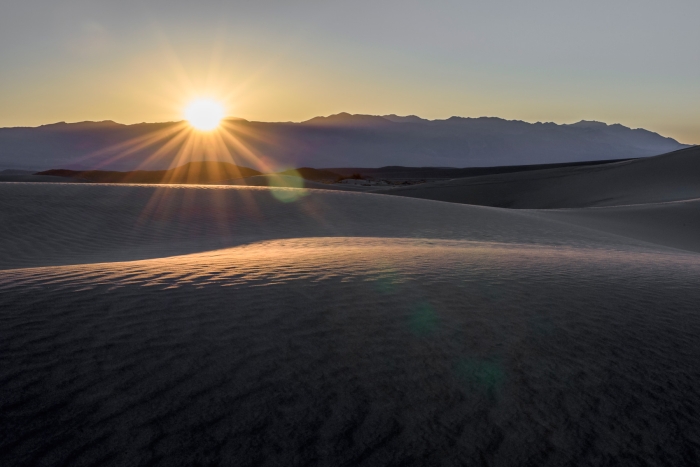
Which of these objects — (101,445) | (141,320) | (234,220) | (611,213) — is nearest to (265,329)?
(141,320)

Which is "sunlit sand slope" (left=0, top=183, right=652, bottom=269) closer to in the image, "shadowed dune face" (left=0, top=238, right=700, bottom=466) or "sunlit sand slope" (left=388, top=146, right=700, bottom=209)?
"shadowed dune face" (left=0, top=238, right=700, bottom=466)

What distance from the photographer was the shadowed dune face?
7.18ft

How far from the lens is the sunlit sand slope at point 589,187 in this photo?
31266mm

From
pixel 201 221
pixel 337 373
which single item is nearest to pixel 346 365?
pixel 337 373

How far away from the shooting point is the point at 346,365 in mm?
2850

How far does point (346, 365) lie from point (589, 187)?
132 ft

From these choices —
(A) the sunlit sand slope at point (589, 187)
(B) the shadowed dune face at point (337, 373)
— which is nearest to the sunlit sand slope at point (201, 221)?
(B) the shadowed dune face at point (337, 373)

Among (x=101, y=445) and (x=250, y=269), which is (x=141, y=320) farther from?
(x=250, y=269)

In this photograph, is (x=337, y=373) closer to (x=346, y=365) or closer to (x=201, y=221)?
(x=346, y=365)

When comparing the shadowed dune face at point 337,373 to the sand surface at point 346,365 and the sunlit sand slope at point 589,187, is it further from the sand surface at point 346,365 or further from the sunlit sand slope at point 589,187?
the sunlit sand slope at point 589,187

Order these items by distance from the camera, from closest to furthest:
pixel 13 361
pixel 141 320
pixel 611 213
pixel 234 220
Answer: pixel 13 361, pixel 141 320, pixel 234 220, pixel 611 213

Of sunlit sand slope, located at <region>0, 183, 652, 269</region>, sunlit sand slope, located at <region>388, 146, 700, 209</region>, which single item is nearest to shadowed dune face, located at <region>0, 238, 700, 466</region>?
sunlit sand slope, located at <region>0, 183, 652, 269</region>

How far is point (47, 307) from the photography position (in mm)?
3385

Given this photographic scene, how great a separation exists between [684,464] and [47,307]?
3.66 metres
